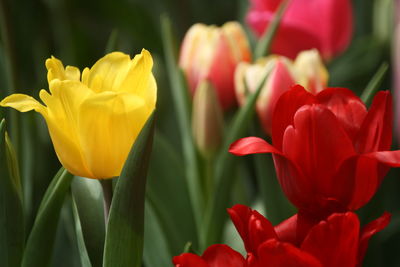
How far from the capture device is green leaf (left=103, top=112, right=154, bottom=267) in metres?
0.33

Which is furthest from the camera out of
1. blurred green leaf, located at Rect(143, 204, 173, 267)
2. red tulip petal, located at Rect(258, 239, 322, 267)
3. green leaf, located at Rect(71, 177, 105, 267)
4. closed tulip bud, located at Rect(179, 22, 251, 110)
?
closed tulip bud, located at Rect(179, 22, 251, 110)

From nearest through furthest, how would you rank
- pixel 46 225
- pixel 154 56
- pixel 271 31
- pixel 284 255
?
1. pixel 284 255
2. pixel 46 225
3. pixel 271 31
4. pixel 154 56

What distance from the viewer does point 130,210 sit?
352 mm

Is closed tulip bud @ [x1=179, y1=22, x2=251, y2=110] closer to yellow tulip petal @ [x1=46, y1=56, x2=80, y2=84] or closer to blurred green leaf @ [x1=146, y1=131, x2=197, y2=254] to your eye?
blurred green leaf @ [x1=146, y1=131, x2=197, y2=254]

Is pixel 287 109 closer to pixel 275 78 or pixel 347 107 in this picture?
pixel 347 107

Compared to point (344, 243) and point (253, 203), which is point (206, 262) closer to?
point (344, 243)

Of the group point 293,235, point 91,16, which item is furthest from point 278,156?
point 91,16

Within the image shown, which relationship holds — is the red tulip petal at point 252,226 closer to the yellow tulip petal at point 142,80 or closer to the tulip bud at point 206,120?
the yellow tulip petal at point 142,80

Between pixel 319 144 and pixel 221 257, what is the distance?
6 cm

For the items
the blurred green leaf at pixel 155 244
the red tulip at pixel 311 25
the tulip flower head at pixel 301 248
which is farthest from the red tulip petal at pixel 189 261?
the red tulip at pixel 311 25

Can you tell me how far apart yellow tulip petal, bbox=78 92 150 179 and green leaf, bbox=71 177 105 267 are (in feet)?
0.18

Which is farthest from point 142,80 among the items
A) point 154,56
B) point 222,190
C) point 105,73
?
point 154,56

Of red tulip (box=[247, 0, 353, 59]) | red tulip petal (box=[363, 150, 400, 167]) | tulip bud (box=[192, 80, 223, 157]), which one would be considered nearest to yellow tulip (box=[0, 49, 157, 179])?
red tulip petal (box=[363, 150, 400, 167])

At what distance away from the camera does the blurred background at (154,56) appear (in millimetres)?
597
